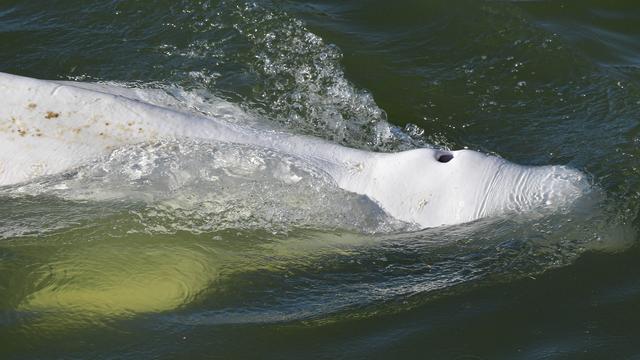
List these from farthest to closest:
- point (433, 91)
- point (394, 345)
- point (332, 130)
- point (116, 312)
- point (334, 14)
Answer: point (334, 14) → point (433, 91) → point (332, 130) → point (116, 312) → point (394, 345)

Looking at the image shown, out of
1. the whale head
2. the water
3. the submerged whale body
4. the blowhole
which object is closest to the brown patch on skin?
the submerged whale body

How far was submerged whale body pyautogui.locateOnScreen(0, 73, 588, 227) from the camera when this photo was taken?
5.24 metres

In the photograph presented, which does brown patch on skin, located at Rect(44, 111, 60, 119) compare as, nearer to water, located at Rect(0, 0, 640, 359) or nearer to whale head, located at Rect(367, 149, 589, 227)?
water, located at Rect(0, 0, 640, 359)

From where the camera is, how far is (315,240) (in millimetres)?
5336

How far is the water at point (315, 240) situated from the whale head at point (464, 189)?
80 mm

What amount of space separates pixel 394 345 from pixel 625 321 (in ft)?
3.99

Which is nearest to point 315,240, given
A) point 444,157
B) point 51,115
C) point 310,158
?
point 310,158

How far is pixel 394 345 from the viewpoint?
463 centimetres

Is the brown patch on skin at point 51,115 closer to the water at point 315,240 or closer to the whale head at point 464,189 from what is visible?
the water at point 315,240

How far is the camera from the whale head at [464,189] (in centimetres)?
523

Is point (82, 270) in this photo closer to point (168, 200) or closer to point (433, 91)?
point (168, 200)

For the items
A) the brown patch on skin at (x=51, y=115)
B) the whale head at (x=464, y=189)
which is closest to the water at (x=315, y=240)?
the whale head at (x=464, y=189)

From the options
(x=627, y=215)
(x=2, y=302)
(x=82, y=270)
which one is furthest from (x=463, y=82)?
(x=2, y=302)

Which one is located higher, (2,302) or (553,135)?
(553,135)
